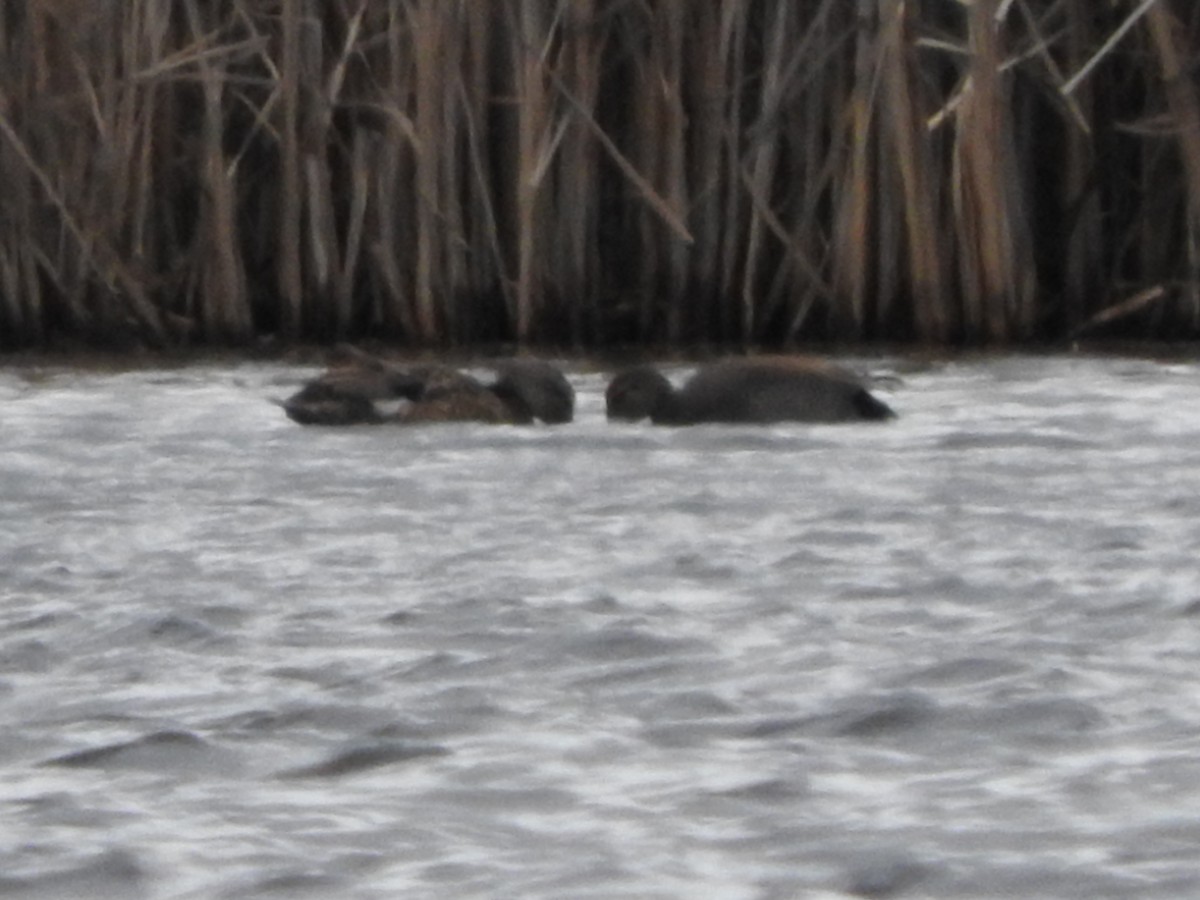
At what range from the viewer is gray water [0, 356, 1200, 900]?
4016 mm

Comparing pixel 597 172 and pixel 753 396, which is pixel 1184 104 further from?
pixel 753 396

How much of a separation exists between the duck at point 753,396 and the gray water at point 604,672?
728 millimetres

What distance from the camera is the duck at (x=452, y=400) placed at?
9656 mm

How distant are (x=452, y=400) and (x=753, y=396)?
36.1 inches

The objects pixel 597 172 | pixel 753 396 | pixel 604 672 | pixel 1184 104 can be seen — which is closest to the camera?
pixel 604 672

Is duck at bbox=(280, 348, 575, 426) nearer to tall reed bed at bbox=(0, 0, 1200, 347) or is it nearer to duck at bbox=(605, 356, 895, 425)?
duck at bbox=(605, 356, 895, 425)

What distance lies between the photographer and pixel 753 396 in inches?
377

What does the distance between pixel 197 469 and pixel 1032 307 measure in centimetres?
514

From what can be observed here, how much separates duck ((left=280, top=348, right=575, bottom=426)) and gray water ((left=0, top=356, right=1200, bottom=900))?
32.0 inches

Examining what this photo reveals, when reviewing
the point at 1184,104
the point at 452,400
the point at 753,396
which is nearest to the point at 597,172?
the point at 1184,104

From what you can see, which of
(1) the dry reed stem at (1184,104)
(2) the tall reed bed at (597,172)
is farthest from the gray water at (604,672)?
(2) the tall reed bed at (597,172)

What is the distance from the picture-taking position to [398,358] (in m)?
12.7

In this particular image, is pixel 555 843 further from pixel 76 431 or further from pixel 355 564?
pixel 76 431

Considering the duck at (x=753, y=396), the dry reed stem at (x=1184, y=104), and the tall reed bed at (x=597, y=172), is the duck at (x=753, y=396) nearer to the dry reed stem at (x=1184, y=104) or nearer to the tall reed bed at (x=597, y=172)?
the tall reed bed at (x=597, y=172)
